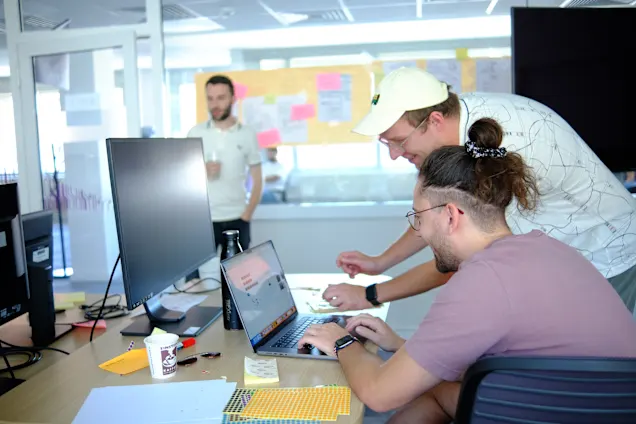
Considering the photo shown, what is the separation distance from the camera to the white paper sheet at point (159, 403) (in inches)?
44.2

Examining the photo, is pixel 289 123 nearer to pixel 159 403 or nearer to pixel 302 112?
pixel 302 112

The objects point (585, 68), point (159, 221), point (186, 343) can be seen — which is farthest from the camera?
point (585, 68)

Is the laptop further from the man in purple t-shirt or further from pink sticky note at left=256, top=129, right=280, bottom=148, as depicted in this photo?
pink sticky note at left=256, top=129, right=280, bottom=148

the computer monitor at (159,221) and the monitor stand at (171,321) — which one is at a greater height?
the computer monitor at (159,221)

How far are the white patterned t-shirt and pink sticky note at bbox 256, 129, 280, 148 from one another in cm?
235

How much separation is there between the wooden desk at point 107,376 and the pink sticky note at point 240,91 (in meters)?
2.69

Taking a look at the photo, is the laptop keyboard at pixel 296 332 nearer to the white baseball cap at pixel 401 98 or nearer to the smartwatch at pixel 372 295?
the smartwatch at pixel 372 295

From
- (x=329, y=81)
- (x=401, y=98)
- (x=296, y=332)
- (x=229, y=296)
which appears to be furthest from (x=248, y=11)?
(x=296, y=332)

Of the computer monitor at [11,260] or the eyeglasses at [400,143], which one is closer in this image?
the computer monitor at [11,260]

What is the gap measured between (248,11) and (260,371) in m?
3.30

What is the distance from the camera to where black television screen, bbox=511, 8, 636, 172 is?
2.98 meters

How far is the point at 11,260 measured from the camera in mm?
1499

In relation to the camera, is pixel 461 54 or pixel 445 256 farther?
pixel 461 54

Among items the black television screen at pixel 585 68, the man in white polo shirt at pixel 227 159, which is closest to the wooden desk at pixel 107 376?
the man in white polo shirt at pixel 227 159
